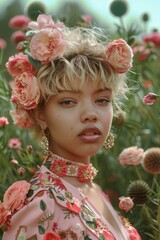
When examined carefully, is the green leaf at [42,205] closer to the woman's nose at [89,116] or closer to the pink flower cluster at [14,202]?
the pink flower cluster at [14,202]

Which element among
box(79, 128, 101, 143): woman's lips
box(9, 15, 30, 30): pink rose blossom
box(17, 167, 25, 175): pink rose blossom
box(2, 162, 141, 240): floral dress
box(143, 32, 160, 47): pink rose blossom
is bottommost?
box(2, 162, 141, 240): floral dress

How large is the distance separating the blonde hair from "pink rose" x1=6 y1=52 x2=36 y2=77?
0.11 ft

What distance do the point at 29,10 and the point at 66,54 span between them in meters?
1.11

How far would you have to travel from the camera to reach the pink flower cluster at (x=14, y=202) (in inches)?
88.6

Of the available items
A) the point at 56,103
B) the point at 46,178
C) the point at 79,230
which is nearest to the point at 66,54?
the point at 56,103

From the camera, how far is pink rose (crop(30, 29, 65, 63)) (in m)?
2.32

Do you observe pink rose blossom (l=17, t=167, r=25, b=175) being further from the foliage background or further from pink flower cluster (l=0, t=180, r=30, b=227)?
pink flower cluster (l=0, t=180, r=30, b=227)

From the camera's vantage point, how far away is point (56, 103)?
2.32 meters

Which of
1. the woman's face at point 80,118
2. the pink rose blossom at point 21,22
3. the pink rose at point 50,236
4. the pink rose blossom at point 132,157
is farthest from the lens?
the pink rose blossom at point 21,22

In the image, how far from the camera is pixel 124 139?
3346mm

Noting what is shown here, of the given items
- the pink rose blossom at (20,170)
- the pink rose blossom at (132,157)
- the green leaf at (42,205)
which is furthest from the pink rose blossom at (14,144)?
the green leaf at (42,205)

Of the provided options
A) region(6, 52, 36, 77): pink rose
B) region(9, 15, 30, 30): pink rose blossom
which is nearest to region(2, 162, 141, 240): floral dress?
region(6, 52, 36, 77): pink rose

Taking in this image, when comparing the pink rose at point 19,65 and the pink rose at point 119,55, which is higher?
the pink rose at point 119,55

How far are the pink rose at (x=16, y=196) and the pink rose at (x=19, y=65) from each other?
13.3 inches
